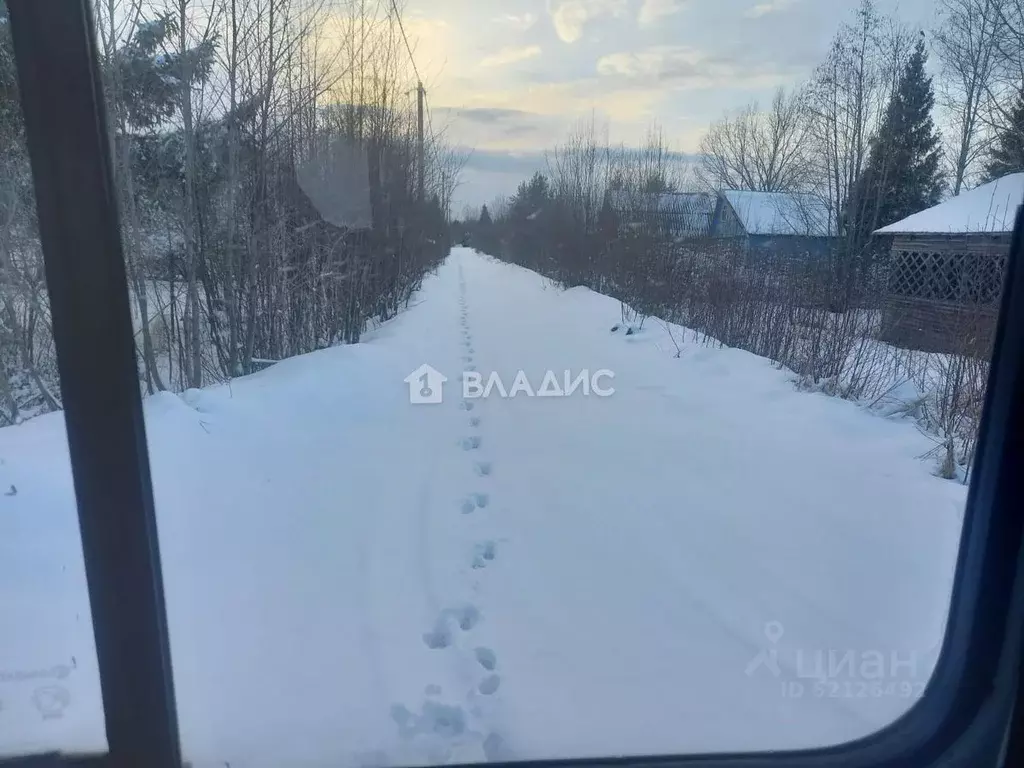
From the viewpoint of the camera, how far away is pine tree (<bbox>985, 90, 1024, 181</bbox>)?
1973 millimetres

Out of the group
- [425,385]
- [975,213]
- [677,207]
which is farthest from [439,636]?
[677,207]

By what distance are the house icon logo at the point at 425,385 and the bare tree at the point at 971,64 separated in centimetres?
363

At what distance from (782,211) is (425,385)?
2.95m

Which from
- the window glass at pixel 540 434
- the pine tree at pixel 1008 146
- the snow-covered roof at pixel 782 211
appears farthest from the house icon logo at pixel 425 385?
the pine tree at pixel 1008 146

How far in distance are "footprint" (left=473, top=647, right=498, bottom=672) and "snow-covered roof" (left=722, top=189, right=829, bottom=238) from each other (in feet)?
10.1

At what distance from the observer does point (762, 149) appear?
11.8 ft

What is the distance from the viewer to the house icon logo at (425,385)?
5.12m

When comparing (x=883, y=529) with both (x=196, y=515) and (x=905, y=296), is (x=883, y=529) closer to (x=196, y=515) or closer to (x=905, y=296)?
(x=905, y=296)

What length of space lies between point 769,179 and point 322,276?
479 cm

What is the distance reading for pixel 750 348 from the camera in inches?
251

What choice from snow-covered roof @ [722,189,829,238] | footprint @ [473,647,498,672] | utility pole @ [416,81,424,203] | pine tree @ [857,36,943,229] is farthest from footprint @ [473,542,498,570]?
utility pole @ [416,81,424,203]

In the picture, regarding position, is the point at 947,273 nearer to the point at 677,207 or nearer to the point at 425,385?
the point at 677,207

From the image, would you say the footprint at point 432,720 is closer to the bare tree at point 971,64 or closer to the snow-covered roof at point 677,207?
the bare tree at point 971,64

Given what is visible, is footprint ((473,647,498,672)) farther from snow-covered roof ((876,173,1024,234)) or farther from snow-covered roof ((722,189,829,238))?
snow-covered roof ((722,189,829,238))
